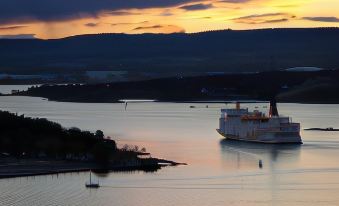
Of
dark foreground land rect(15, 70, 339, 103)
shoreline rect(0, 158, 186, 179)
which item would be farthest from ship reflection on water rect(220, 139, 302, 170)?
dark foreground land rect(15, 70, 339, 103)

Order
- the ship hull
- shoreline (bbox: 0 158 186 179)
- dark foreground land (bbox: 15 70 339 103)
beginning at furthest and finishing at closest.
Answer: dark foreground land (bbox: 15 70 339 103)
the ship hull
shoreline (bbox: 0 158 186 179)

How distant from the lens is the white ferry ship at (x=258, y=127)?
140 ft

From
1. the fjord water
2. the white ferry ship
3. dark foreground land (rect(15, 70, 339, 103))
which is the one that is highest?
dark foreground land (rect(15, 70, 339, 103))

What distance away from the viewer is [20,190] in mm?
26859

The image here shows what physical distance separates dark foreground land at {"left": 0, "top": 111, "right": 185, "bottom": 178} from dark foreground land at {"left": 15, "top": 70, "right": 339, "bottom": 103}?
177 feet

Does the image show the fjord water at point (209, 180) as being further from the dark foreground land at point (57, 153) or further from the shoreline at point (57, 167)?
the dark foreground land at point (57, 153)

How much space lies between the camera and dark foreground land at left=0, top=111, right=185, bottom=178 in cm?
3061

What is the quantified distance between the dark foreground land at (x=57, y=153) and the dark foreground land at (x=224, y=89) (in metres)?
54.0

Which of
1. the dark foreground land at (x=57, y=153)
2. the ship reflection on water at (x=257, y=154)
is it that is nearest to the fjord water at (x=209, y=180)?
the ship reflection on water at (x=257, y=154)

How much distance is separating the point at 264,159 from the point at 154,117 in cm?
2636

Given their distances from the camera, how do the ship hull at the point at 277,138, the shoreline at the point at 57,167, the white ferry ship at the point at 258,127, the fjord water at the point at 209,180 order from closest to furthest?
the fjord water at the point at 209,180
the shoreline at the point at 57,167
the ship hull at the point at 277,138
the white ferry ship at the point at 258,127

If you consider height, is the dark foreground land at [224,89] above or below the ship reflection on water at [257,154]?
above

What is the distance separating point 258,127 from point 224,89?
47656 millimetres

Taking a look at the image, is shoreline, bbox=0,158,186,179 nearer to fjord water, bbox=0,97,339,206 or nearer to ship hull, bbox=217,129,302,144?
fjord water, bbox=0,97,339,206
